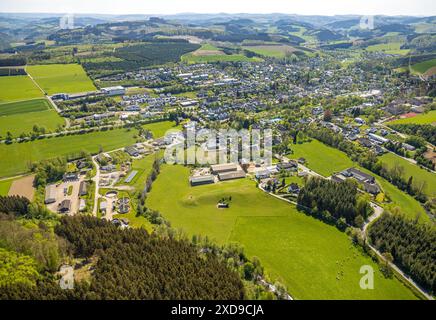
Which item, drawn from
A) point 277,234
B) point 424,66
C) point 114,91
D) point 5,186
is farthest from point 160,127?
point 424,66

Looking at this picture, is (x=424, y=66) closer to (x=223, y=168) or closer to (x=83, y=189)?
(x=223, y=168)

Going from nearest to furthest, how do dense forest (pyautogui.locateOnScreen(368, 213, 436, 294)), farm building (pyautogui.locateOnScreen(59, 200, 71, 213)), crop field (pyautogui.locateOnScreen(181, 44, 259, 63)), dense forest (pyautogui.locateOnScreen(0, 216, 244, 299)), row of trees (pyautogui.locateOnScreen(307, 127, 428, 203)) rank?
1. dense forest (pyautogui.locateOnScreen(0, 216, 244, 299))
2. dense forest (pyautogui.locateOnScreen(368, 213, 436, 294))
3. farm building (pyautogui.locateOnScreen(59, 200, 71, 213))
4. row of trees (pyautogui.locateOnScreen(307, 127, 428, 203))
5. crop field (pyautogui.locateOnScreen(181, 44, 259, 63))

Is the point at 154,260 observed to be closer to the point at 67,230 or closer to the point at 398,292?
the point at 67,230

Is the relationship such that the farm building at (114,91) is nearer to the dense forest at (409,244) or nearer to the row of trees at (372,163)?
the row of trees at (372,163)

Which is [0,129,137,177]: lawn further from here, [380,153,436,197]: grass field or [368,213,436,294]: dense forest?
[380,153,436,197]: grass field

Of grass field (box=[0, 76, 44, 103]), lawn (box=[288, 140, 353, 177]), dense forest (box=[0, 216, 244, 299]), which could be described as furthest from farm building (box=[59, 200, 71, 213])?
grass field (box=[0, 76, 44, 103])
